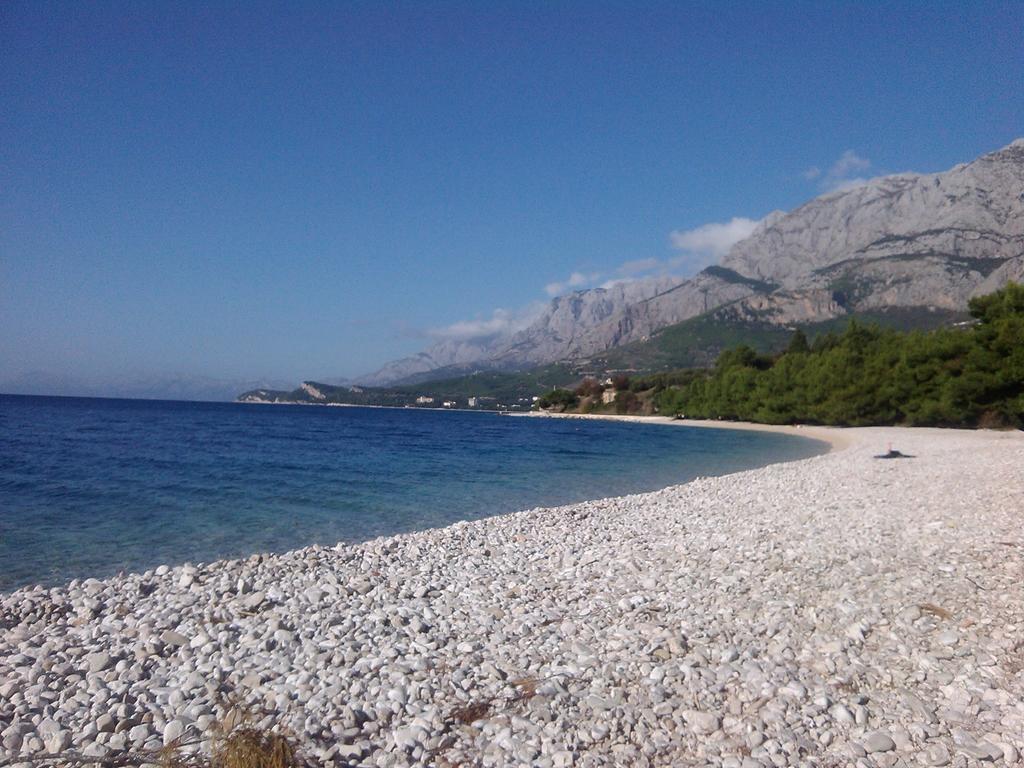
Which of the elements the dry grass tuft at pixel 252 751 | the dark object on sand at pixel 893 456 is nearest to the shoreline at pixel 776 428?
the dark object on sand at pixel 893 456

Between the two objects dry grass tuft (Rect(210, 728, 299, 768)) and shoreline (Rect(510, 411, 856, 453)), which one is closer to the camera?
dry grass tuft (Rect(210, 728, 299, 768))

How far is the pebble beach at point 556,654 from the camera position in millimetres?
4363

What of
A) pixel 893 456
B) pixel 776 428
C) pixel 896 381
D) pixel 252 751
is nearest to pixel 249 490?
pixel 252 751

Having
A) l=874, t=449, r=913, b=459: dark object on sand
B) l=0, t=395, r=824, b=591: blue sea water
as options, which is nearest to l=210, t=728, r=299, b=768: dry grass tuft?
l=0, t=395, r=824, b=591: blue sea water

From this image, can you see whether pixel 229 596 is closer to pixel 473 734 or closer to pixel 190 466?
pixel 473 734

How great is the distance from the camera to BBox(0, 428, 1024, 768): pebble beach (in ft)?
14.3

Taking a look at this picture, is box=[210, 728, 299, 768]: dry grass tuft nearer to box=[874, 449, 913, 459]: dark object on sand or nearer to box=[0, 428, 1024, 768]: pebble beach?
box=[0, 428, 1024, 768]: pebble beach

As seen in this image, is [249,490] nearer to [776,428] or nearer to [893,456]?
[893,456]

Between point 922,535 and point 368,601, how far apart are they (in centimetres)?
863

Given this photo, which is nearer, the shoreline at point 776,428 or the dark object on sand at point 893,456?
→ the dark object on sand at point 893,456

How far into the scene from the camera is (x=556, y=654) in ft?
19.1

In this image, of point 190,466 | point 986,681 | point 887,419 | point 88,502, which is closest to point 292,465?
point 190,466

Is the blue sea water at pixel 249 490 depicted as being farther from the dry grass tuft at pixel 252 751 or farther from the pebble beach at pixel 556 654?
the dry grass tuft at pixel 252 751

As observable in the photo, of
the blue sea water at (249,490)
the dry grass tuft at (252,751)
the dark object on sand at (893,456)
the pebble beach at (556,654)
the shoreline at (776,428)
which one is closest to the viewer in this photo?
the dry grass tuft at (252,751)
